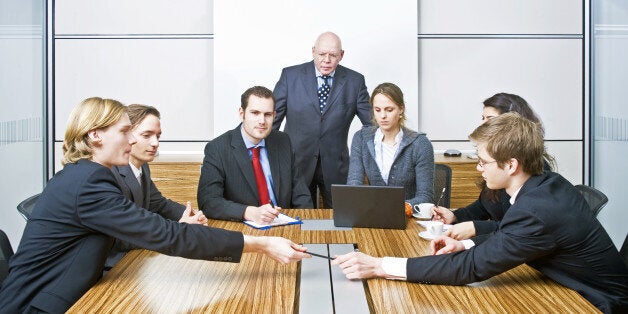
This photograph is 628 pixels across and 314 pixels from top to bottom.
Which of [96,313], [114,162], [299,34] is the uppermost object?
[299,34]

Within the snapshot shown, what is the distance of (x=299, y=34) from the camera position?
18.1ft

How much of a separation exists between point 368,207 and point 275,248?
0.76 meters

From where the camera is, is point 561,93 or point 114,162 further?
point 561,93

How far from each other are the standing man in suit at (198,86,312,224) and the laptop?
614 mm

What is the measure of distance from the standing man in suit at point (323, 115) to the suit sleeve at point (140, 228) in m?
2.56

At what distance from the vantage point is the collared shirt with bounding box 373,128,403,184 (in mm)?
3992

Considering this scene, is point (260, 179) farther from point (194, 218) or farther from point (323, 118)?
point (323, 118)

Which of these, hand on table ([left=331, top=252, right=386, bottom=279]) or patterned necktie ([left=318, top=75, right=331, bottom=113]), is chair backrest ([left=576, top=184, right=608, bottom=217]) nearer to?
hand on table ([left=331, top=252, right=386, bottom=279])

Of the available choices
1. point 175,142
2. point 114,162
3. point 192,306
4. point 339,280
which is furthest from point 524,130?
point 175,142

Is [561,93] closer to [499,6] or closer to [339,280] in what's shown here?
[499,6]

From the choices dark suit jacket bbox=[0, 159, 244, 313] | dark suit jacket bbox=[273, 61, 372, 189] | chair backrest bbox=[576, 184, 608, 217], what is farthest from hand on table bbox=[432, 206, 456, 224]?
dark suit jacket bbox=[273, 61, 372, 189]

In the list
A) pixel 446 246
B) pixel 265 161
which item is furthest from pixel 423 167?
pixel 446 246

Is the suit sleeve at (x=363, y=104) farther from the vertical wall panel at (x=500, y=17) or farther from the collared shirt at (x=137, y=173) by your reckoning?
the collared shirt at (x=137, y=173)

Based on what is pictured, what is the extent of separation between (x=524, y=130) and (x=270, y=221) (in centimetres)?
128
